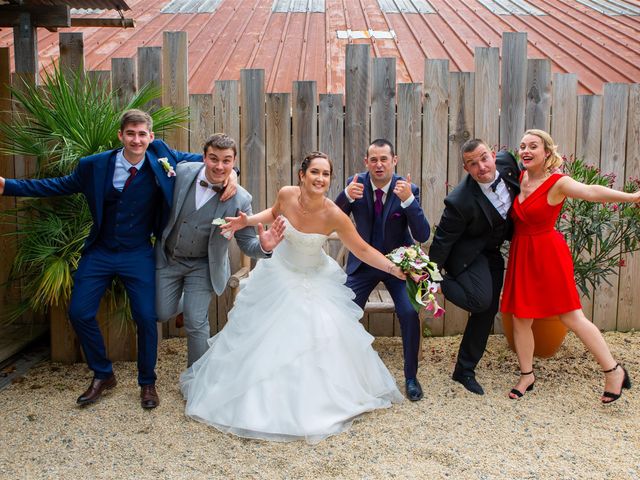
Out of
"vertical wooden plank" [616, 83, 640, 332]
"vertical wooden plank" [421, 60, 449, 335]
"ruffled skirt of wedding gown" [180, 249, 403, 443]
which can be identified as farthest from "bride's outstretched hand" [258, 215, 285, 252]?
"vertical wooden plank" [616, 83, 640, 332]

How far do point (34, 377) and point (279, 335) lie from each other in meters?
2.07

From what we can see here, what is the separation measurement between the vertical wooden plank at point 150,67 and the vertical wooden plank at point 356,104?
160 centimetres

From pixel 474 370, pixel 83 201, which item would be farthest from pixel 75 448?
pixel 474 370

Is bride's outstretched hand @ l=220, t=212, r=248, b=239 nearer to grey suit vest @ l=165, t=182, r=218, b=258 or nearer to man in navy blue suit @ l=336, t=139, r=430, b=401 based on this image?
grey suit vest @ l=165, t=182, r=218, b=258

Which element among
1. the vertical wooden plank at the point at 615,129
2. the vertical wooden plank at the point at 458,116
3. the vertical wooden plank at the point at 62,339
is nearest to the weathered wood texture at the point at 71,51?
the vertical wooden plank at the point at 62,339

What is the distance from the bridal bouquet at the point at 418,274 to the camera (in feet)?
12.9

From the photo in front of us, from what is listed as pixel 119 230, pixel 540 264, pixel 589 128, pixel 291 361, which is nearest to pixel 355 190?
pixel 291 361

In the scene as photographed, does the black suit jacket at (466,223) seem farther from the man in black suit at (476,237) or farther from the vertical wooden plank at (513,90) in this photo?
the vertical wooden plank at (513,90)

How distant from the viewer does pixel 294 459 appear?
11.0ft

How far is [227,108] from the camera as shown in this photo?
5316 millimetres

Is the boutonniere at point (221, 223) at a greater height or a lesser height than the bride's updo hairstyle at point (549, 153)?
lesser

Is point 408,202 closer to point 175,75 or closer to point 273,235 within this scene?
point 273,235

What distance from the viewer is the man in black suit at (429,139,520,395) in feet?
13.7

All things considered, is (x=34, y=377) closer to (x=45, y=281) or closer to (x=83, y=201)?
(x=45, y=281)
